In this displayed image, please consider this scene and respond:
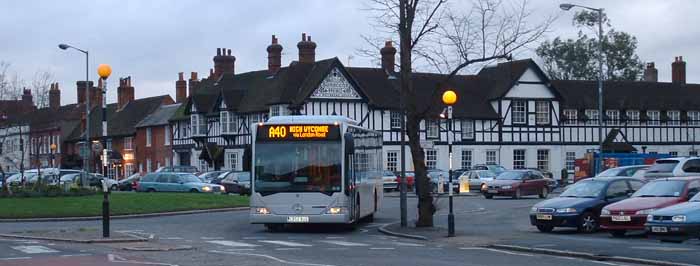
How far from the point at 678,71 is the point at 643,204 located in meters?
60.5

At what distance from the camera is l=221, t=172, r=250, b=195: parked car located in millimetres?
55153

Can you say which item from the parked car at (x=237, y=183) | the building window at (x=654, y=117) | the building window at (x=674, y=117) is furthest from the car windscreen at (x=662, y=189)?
the building window at (x=674, y=117)

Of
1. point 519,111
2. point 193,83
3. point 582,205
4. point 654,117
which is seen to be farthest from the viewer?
point 193,83

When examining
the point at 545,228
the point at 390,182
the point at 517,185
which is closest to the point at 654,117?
the point at 390,182

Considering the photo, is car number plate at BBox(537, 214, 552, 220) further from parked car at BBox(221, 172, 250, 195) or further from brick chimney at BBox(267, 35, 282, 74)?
brick chimney at BBox(267, 35, 282, 74)

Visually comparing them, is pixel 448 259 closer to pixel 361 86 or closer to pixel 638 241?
pixel 638 241

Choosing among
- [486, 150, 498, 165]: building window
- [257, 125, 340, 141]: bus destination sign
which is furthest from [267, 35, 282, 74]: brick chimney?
[257, 125, 340, 141]: bus destination sign

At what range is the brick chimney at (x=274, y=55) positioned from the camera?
240ft

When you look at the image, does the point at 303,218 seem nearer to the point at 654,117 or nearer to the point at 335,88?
the point at 335,88

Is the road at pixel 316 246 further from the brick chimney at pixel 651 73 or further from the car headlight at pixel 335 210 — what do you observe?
the brick chimney at pixel 651 73

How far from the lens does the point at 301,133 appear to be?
2847 cm

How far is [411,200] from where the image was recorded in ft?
160

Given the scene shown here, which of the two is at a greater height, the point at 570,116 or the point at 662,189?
the point at 570,116

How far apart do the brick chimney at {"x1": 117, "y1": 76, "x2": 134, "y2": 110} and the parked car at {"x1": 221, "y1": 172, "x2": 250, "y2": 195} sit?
4098 centimetres
